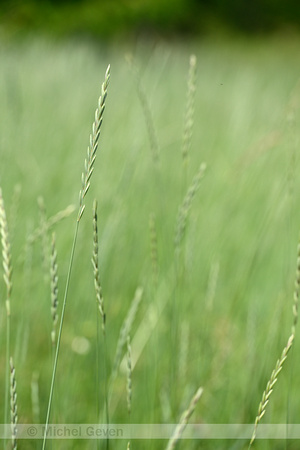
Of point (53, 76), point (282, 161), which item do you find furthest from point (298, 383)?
point (53, 76)

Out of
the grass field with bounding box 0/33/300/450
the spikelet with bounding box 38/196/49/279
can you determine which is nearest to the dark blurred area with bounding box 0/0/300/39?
the grass field with bounding box 0/33/300/450

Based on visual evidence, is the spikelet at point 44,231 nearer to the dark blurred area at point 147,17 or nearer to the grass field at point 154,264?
the grass field at point 154,264

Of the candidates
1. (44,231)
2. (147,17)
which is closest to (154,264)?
(44,231)

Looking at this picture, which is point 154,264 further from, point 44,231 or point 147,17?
point 147,17

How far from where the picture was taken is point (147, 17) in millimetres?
7375

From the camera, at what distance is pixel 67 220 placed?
141 cm

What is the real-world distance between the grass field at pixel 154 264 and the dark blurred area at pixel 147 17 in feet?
12.7

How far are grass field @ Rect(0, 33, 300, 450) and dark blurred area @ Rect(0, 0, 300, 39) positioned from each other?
12.7 feet

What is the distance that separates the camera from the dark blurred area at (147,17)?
6555mm

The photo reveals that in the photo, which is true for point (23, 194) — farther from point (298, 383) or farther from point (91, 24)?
point (91, 24)

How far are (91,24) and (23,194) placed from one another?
5974 mm

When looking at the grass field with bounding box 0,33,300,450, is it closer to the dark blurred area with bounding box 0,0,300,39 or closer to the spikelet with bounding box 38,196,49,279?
the spikelet with bounding box 38,196,49,279

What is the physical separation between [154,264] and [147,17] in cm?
721

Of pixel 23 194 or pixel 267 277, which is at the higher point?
pixel 23 194
